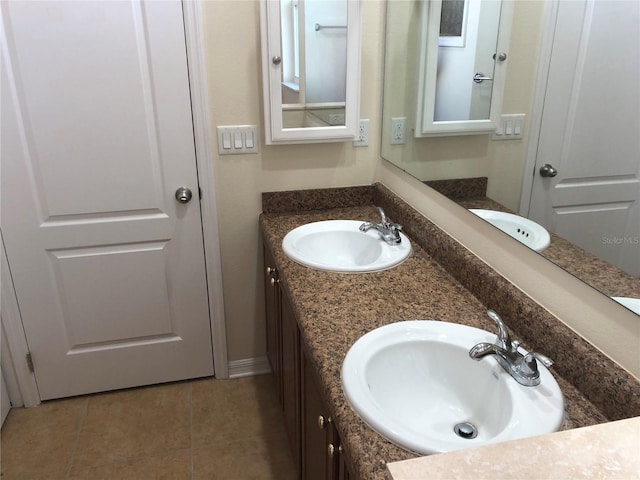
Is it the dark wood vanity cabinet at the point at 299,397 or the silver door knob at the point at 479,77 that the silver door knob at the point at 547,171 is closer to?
the silver door knob at the point at 479,77

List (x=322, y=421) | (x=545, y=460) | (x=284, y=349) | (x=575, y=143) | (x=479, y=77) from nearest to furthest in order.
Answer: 1. (x=545, y=460)
2. (x=575, y=143)
3. (x=322, y=421)
4. (x=479, y=77)
5. (x=284, y=349)

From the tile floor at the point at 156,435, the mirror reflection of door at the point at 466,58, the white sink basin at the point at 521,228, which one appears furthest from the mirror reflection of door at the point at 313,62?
the tile floor at the point at 156,435

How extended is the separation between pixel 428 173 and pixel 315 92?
60cm

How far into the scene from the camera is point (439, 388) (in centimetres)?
120

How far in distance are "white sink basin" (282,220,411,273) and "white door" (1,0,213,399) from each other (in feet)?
1.73

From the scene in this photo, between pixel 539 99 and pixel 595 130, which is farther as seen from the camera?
pixel 539 99

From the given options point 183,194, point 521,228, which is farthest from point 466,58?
point 183,194

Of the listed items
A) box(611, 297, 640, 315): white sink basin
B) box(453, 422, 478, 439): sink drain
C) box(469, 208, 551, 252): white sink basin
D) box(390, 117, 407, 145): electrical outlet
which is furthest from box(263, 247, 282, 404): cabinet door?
box(611, 297, 640, 315): white sink basin

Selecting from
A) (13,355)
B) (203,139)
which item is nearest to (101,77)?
(203,139)

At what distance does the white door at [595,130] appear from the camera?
0.93 meters

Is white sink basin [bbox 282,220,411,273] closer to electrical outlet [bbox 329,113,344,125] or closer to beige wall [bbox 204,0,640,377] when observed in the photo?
beige wall [bbox 204,0,640,377]

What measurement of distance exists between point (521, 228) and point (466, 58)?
24.2 inches

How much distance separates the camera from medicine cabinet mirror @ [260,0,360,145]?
1.90 m

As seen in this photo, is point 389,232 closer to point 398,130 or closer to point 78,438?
point 398,130
